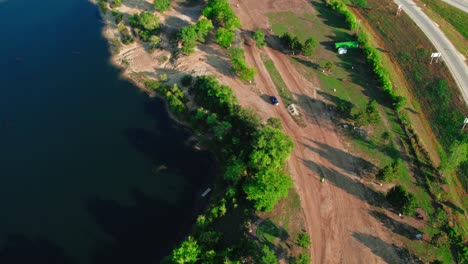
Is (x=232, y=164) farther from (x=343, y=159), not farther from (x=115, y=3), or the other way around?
(x=115, y=3)

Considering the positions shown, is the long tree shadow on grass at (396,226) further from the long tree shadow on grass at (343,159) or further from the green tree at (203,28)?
the green tree at (203,28)

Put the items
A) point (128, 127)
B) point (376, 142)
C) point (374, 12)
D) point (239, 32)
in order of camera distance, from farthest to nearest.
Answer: point (374, 12), point (239, 32), point (128, 127), point (376, 142)

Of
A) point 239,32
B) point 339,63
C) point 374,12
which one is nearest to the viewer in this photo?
point 339,63

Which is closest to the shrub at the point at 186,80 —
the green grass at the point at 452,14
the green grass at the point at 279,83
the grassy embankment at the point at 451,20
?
the green grass at the point at 279,83

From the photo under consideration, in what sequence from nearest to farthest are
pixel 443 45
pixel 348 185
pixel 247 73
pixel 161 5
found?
pixel 348 185
pixel 247 73
pixel 443 45
pixel 161 5

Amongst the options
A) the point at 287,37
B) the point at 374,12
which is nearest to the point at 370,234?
the point at 287,37

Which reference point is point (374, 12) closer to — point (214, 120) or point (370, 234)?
point (214, 120)

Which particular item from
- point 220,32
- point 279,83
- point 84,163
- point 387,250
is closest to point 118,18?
point 220,32

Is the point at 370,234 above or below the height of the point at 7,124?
above
